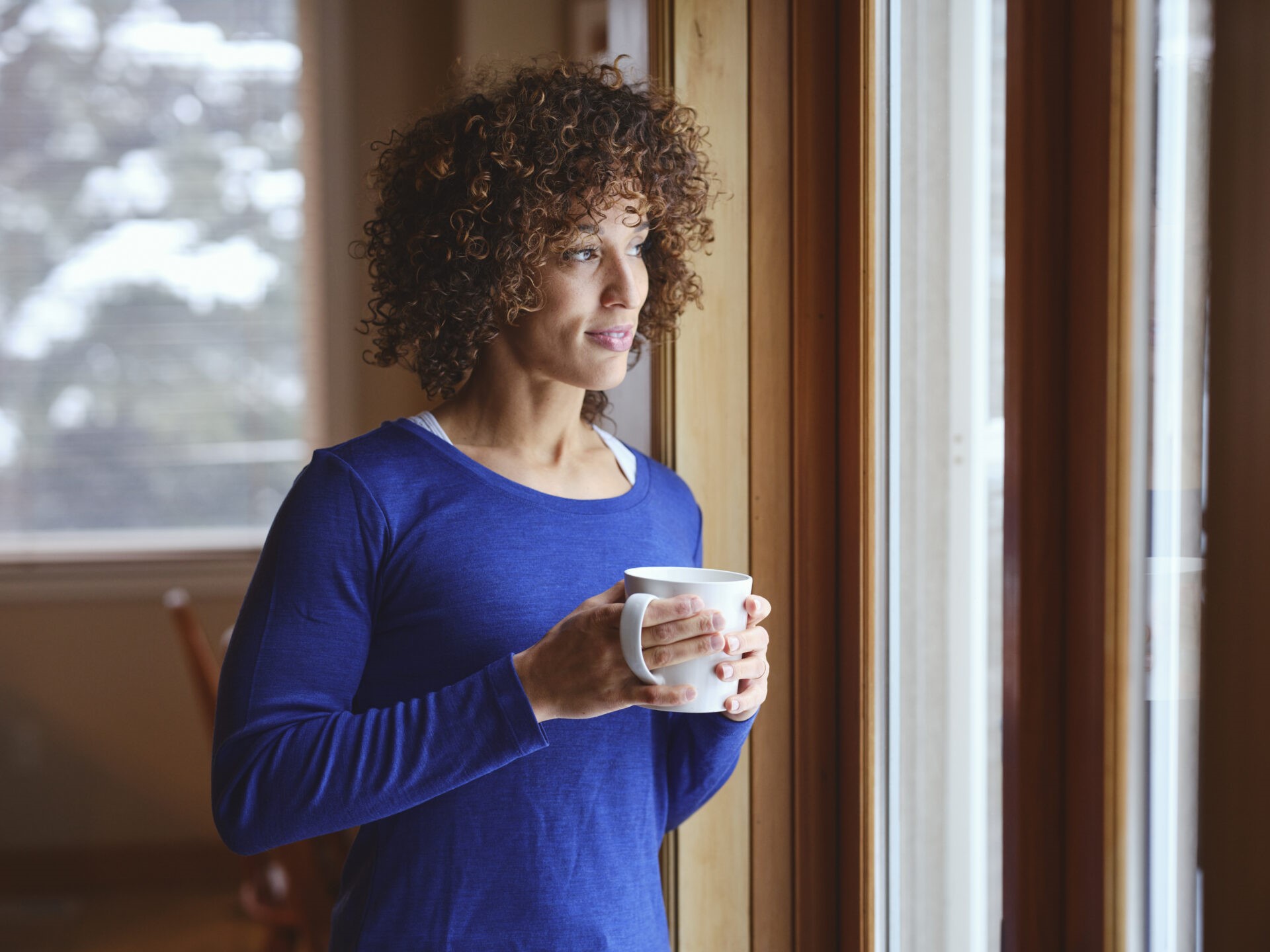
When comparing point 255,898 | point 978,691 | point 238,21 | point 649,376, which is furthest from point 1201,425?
point 238,21

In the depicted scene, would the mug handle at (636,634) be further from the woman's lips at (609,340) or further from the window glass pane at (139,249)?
the window glass pane at (139,249)

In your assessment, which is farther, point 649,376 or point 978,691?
point 649,376

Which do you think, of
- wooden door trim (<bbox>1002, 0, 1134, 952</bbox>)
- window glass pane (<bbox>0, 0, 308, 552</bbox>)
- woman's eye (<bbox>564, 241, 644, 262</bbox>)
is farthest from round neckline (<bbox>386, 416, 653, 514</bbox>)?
window glass pane (<bbox>0, 0, 308, 552</bbox>)

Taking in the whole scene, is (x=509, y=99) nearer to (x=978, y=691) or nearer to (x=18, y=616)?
(x=978, y=691)

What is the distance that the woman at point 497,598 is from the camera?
0.85 metres

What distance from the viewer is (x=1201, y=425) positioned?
1.92 ft

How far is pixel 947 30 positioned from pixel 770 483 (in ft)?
1.73

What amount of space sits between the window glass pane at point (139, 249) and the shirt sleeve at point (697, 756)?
2.13m

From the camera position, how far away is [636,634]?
754mm

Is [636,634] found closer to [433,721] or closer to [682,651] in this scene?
[682,651]

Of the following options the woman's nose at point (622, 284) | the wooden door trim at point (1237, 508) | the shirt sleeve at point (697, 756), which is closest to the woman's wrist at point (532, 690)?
the shirt sleeve at point (697, 756)

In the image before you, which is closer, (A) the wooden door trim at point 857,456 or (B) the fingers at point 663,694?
(B) the fingers at point 663,694

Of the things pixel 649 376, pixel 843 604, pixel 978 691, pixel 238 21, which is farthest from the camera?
pixel 238 21

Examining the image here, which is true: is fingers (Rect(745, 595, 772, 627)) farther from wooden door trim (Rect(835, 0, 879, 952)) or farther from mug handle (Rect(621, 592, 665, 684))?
wooden door trim (Rect(835, 0, 879, 952))
